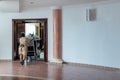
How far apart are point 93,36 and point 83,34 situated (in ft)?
1.64

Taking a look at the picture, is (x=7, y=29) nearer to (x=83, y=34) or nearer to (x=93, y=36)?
(x=83, y=34)

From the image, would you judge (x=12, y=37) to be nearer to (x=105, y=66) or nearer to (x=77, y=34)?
(x=77, y=34)

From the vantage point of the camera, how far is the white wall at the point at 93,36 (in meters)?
8.84

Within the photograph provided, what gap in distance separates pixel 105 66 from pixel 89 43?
1.17 metres

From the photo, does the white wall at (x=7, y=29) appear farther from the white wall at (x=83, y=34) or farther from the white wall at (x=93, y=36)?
the white wall at (x=93, y=36)

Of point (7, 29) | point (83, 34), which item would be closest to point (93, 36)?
point (83, 34)

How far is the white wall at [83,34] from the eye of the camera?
889 centimetres

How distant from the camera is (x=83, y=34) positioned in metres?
9.82

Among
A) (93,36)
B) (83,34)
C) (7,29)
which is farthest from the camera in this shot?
(7,29)

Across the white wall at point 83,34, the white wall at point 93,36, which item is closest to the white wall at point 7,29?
the white wall at point 83,34

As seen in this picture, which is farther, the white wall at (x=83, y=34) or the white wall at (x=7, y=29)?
the white wall at (x=7, y=29)

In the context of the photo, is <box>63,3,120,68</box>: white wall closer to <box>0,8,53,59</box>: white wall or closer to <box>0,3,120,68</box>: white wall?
<box>0,3,120,68</box>: white wall

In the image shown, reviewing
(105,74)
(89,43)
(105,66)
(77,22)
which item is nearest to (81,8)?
(77,22)

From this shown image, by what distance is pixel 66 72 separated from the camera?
26.6 ft
